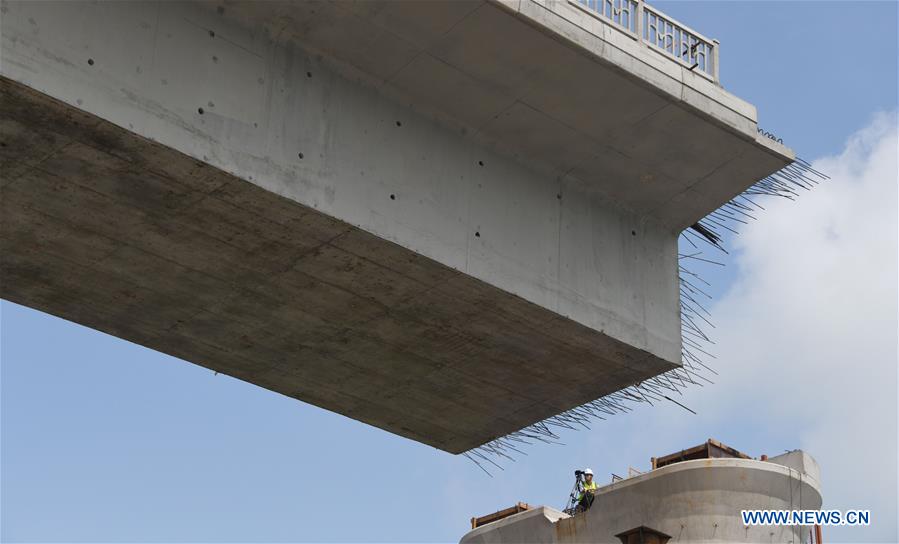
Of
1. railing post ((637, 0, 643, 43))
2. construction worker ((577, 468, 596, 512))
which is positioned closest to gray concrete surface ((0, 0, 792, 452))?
railing post ((637, 0, 643, 43))

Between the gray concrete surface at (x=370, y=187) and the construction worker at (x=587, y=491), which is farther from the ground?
the construction worker at (x=587, y=491)

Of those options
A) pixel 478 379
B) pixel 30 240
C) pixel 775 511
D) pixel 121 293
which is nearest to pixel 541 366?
pixel 478 379

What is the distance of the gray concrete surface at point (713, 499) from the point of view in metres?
44.9

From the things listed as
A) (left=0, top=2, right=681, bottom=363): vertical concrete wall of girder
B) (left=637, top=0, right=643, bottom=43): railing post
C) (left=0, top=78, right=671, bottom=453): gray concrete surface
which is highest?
(left=637, top=0, right=643, bottom=43): railing post

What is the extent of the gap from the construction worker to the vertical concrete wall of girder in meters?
21.5

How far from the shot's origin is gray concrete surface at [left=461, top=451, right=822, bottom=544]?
4491 cm

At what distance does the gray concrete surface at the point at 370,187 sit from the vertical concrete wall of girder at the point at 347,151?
0.03 meters

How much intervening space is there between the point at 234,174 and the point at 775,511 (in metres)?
31.4

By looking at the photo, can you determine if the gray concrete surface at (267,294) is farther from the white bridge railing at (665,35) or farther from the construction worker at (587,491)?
the construction worker at (587,491)

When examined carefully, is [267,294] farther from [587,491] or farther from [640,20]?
[587,491]

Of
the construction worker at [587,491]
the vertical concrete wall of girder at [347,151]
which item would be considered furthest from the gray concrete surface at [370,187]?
the construction worker at [587,491]

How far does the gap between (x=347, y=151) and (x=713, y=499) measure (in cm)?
2924

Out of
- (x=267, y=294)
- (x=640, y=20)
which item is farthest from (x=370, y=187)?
(x=640, y=20)

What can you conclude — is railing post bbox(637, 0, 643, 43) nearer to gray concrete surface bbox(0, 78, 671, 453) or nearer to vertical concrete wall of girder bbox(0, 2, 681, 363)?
vertical concrete wall of girder bbox(0, 2, 681, 363)
